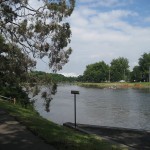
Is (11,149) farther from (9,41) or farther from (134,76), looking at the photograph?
(134,76)

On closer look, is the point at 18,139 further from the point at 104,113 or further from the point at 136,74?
the point at 136,74

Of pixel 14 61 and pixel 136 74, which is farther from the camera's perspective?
pixel 136 74

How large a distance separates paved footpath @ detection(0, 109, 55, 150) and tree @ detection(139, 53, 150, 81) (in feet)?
522

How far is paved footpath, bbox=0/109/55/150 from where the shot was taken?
10.1 meters

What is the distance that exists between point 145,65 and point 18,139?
163m

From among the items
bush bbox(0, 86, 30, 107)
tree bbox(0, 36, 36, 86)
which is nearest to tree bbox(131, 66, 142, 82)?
bush bbox(0, 86, 30, 107)

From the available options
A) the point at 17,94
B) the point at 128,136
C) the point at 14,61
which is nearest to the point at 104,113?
the point at 17,94

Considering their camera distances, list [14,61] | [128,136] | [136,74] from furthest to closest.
A: [136,74], [14,61], [128,136]

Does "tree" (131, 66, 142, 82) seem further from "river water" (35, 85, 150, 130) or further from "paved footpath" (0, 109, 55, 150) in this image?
Result: "paved footpath" (0, 109, 55, 150)

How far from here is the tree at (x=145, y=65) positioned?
16962 centimetres

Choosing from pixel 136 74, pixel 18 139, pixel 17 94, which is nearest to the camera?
pixel 18 139

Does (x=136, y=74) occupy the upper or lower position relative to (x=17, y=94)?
upper

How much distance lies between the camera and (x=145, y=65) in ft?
560

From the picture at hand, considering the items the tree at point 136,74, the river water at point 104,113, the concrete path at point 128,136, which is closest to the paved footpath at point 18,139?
the concrete path at point 128,136
